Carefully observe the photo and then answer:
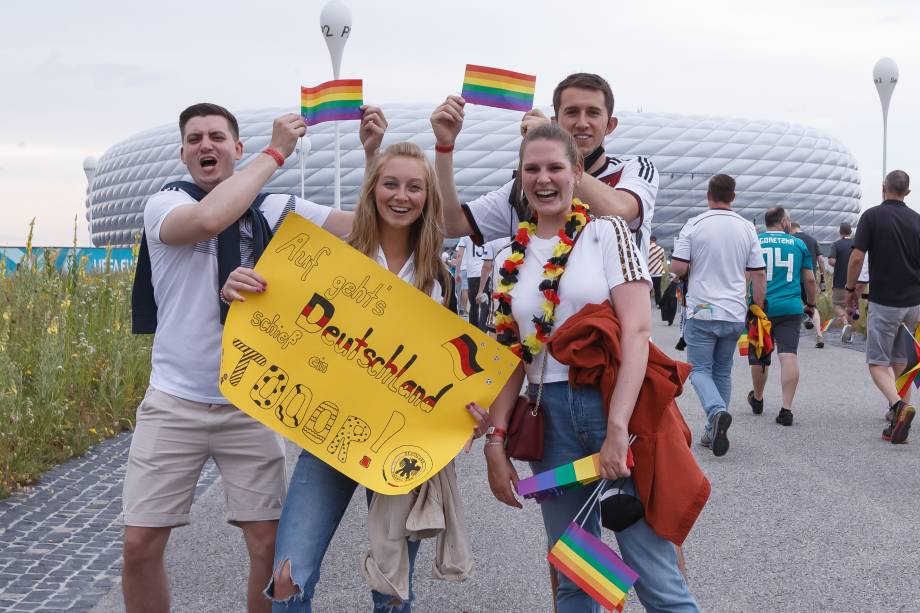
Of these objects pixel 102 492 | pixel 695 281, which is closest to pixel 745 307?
pixel 695 281

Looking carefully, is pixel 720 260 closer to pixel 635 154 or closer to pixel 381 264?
pixel 381 264

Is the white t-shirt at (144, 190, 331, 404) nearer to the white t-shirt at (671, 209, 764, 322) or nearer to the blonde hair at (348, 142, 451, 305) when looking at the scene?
the blonde hair at (348, 142, 451, 305)

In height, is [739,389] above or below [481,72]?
below

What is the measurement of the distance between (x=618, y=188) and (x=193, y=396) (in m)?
1.56

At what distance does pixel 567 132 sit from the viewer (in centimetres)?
307

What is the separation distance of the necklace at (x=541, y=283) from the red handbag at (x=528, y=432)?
6 centimetres

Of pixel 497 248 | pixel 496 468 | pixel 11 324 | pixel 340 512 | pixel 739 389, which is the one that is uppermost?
pixel 497 248

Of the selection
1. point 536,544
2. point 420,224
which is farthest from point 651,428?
point 536,544

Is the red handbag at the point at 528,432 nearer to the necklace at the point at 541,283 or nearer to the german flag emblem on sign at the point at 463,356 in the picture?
the necklace at the point at 541,283

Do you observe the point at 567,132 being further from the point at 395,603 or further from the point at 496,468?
the point at 395,603

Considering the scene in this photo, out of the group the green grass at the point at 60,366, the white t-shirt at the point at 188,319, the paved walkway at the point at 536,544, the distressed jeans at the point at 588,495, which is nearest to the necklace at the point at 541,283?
the distressed jeans at the point at 588,495

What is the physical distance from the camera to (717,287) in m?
7.80

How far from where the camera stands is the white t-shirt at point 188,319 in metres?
3.32

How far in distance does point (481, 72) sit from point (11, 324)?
19.5 ft
